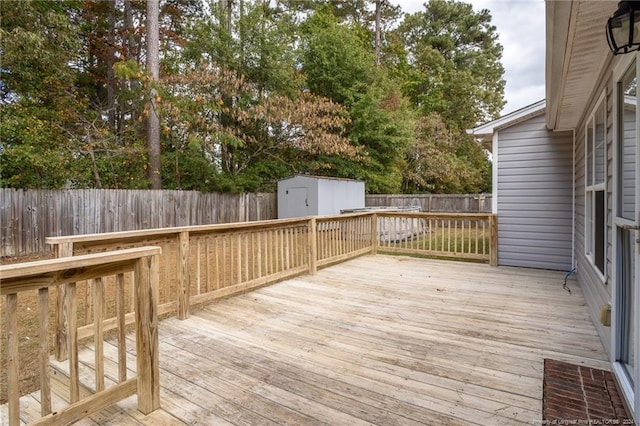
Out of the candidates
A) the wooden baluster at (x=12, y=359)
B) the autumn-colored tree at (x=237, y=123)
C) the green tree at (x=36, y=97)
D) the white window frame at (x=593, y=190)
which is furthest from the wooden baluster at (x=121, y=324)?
the autumn-colored tree at (x=237, y=123)

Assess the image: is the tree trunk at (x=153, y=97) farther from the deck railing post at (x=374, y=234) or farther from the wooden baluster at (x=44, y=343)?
the wooden baluster at (x=44, y=343)

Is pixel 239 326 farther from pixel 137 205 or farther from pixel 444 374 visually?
pixel 137 205

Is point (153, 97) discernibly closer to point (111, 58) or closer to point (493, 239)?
point (111, 58)

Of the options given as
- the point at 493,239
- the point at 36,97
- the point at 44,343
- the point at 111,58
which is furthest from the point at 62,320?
the point at 111,58

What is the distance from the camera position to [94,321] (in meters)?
1.82

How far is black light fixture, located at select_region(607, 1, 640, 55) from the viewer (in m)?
1.58

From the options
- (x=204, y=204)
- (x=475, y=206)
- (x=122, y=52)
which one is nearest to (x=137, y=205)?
(x=204, y=204)

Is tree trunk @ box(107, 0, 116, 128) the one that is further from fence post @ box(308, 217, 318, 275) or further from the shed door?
fence post @ box(308, 217, 318, 275)

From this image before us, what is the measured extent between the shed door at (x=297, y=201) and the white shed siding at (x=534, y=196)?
5.15m

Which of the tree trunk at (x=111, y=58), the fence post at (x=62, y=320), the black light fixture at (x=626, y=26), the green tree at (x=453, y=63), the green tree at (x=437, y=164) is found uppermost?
the green tree at (x=453, y=63)

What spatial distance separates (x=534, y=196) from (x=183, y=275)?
5.62 metres

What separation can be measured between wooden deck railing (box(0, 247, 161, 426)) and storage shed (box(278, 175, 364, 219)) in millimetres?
7675

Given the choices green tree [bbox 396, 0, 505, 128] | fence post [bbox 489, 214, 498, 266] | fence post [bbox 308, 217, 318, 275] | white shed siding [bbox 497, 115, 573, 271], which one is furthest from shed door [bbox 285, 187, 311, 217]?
green tree [bbox 396, 0, 505, 128]

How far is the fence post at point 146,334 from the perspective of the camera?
76.7 inches
